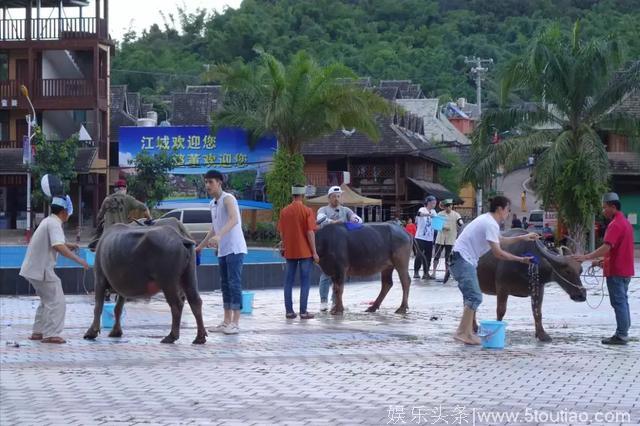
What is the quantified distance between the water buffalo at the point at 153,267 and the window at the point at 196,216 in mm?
28320

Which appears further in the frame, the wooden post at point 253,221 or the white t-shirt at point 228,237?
the wooden post at point 253,221

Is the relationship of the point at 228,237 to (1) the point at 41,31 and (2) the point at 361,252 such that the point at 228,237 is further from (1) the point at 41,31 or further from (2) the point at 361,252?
(1) the point at 41,31

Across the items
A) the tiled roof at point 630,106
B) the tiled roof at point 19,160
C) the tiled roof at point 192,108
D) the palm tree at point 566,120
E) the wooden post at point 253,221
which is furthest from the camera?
the tiled roof at point 192,108

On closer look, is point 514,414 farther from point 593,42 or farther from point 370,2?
point 370,2

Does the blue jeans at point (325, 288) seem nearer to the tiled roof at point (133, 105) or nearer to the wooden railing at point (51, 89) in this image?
the wooden railing at point (51, 89)

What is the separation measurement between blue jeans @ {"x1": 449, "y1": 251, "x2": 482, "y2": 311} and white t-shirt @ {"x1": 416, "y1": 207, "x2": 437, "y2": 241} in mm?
12137

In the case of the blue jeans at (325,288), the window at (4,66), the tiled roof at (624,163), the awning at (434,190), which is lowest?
the blue jeans at (325,288)

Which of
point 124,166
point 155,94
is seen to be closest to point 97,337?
point 124,166

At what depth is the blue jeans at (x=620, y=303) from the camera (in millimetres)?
12469

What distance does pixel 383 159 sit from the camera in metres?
57.3

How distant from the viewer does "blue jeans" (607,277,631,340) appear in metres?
12.5

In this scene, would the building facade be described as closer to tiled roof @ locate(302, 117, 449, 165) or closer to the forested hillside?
tiled roof @ locate(302, 117, 449, 165)

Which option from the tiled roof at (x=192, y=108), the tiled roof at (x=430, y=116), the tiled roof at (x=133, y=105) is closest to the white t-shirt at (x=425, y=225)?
the tiled roof at (x=192, y=108)

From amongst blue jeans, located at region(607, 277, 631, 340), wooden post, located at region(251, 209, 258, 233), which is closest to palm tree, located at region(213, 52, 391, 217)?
wooden post, located at region(251, 209, 258, 233)
